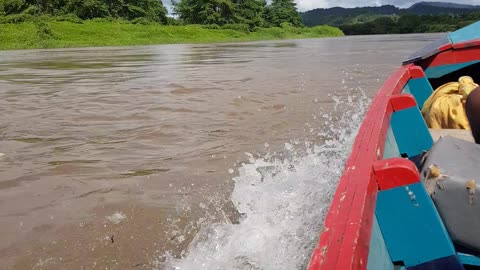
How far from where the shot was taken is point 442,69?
13.5ft

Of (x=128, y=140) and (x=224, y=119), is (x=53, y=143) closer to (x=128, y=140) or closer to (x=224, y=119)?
(x=128, y=140)

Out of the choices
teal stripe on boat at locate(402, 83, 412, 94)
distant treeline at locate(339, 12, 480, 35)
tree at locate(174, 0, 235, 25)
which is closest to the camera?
teal stripe on boat at locate(402, 83, 412, 94)

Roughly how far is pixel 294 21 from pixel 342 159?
5996cm

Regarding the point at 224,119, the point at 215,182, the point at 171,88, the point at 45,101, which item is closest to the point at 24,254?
the point at 215,182

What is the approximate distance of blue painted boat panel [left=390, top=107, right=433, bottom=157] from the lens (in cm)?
232

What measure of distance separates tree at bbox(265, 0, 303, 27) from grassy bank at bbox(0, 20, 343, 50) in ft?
62.7

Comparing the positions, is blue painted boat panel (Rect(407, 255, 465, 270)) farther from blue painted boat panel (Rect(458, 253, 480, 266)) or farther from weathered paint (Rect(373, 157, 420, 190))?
weathered paint (Rect(373, 157, 420, 190))

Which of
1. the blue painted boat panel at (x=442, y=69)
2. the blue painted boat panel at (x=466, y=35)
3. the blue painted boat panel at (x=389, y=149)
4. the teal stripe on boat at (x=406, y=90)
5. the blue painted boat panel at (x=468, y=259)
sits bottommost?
the blue painted boat panel at (x=468, y=259)

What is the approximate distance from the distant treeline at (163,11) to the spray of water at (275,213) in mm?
32593

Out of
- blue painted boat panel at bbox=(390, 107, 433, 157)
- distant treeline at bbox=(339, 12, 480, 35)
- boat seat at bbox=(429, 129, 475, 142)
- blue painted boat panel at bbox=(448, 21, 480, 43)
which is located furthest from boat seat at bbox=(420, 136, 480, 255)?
distant treeline at bbox=(339, 12, 480, 35)

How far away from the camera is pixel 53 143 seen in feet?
14.9

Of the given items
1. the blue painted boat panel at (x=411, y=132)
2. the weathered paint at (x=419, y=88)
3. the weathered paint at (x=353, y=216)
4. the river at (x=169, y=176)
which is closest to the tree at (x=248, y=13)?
the river at (x=169, y=176)

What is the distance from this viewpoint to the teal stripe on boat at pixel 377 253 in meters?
1.18

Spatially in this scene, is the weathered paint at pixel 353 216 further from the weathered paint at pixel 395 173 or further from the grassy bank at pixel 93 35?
the grassy bank at pixel 93 35
